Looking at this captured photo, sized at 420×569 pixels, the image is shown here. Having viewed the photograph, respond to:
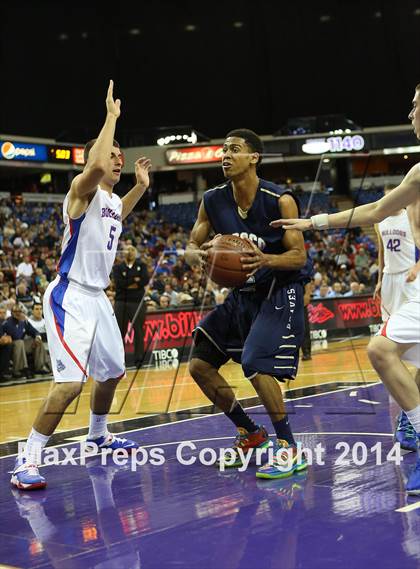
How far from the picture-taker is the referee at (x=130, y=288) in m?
12.6

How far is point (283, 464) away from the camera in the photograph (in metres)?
5.05

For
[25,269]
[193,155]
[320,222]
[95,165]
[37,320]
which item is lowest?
[37,320]

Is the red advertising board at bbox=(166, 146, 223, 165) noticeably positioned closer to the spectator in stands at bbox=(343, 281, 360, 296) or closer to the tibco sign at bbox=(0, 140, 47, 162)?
the tibco sign at bbox=(0, 140, 47, 162)

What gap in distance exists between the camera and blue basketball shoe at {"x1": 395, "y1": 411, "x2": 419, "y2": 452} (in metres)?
5.55

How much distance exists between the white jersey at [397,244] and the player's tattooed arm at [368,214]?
3318 millimetres

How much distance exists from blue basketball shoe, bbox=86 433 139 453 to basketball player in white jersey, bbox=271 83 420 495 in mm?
2321

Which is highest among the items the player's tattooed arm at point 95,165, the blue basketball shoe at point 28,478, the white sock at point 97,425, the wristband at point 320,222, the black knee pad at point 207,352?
the player's tattooed arm at point 95,165

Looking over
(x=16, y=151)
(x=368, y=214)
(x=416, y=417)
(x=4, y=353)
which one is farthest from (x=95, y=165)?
(x=16, y=151)

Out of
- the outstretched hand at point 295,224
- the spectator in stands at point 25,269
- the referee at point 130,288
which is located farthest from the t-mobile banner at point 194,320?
the outstretched hand at point 295,224

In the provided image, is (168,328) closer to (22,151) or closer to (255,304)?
(255,304)

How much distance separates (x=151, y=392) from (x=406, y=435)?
4.82 m

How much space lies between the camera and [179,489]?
4867 millimetres

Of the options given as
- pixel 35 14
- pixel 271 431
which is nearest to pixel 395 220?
pixel 271 431

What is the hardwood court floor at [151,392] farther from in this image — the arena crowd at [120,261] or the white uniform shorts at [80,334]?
the white uniform shorts at [80,334]
